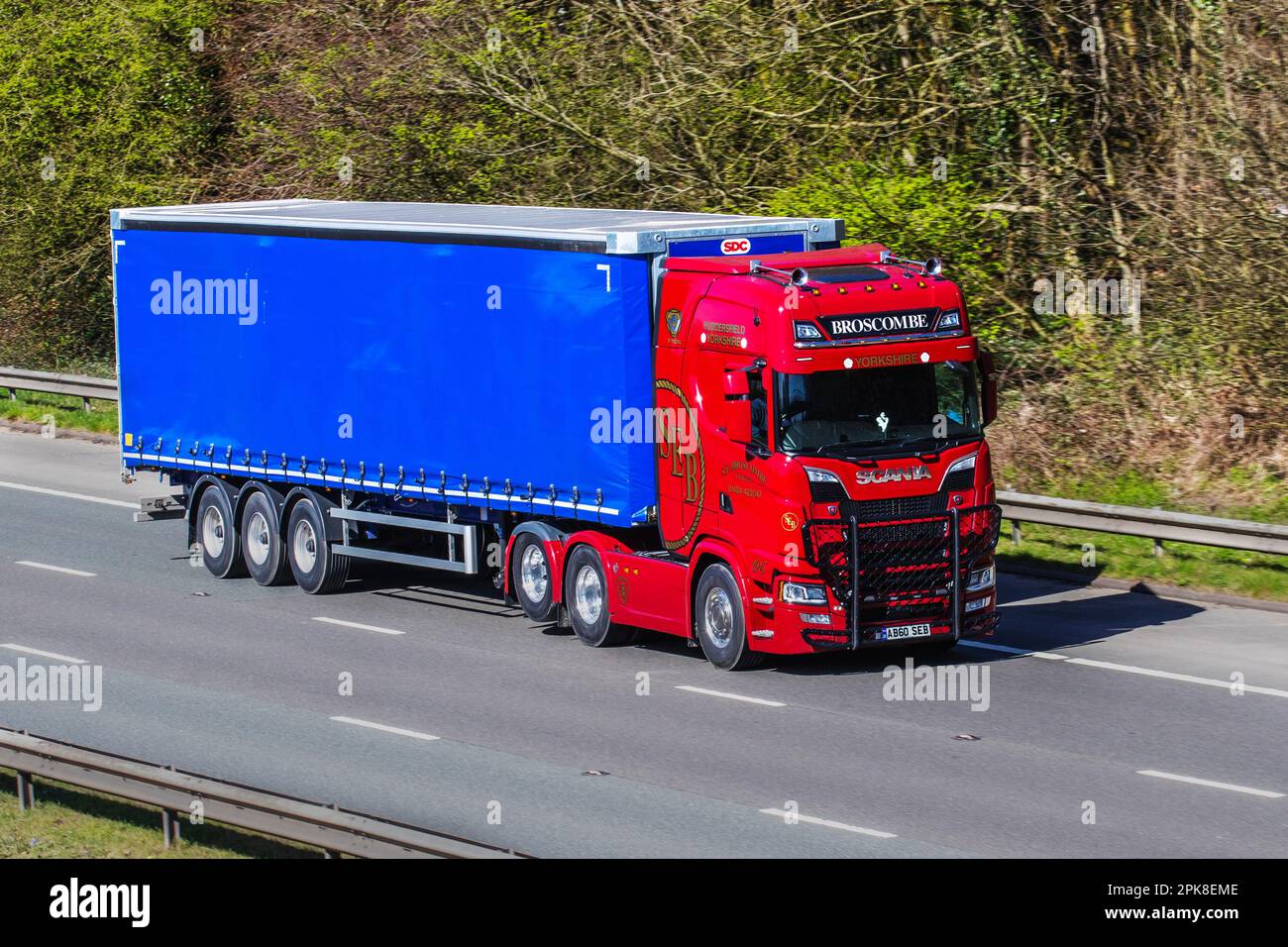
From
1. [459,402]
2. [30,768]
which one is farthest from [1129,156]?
[30,768]

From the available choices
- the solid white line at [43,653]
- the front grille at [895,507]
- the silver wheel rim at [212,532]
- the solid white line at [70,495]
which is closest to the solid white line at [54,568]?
the silver wheel rim at [212,532]

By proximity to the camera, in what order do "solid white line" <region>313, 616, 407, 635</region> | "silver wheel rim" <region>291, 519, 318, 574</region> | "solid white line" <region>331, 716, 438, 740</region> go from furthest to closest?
"silver wheel rim" <region>291, 519, 318, 574</region> → "solid white line" <region>313, 616, 407, 635</region> → "solid white line" <region>331, 716, 438, 740</region>

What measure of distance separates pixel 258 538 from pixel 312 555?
0.85 meters

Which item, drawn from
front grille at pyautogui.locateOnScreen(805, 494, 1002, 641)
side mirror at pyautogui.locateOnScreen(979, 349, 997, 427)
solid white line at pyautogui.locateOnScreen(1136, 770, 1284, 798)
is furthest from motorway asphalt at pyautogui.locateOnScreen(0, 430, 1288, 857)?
side mirror at pyautogui.locateOnScreen(979, 349, 997, 427)

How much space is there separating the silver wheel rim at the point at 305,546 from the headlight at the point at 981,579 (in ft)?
23.1

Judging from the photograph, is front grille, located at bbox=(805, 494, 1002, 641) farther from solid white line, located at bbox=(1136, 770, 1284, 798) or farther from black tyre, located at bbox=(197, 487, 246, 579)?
black tyre, located at bbox=(197, 487, 246, 579)

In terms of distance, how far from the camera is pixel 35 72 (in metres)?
35.1

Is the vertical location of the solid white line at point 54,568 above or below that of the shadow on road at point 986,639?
above

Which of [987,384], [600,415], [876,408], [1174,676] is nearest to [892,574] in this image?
[876,408]

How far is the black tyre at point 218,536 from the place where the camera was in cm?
2072

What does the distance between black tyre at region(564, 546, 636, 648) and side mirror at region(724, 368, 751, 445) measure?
2009mm

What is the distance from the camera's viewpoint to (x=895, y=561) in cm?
1564

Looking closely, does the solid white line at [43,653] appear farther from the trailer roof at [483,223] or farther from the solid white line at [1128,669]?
the solid white line at [1128,669]

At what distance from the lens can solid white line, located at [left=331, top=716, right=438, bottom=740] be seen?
1442 centimetres
